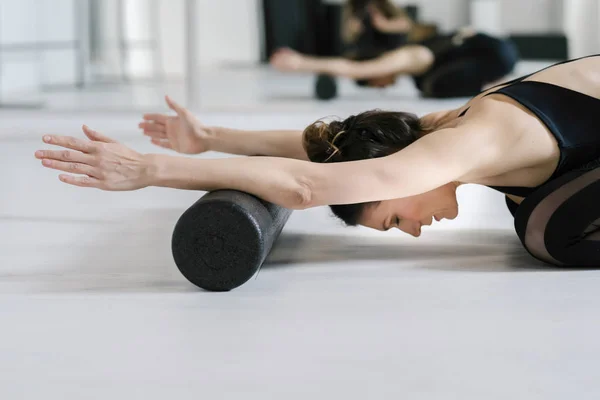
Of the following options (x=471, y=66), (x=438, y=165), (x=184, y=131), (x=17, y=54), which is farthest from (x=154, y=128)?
(x=471, y=66)

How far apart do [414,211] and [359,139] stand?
20 centimetres

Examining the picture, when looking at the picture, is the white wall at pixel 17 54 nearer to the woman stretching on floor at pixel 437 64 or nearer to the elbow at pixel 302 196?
the woman stretching on floor at pixel 437 64

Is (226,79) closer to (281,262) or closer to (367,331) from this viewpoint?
(281,262)

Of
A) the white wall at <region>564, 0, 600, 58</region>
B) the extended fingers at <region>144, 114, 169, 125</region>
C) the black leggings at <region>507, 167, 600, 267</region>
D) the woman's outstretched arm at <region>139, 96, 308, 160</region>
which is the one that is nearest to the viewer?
the black leggings at <region>507, 167, 600, 267</region>

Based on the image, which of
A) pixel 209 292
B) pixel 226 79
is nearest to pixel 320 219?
pixel 209 292

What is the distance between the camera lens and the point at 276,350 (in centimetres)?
125

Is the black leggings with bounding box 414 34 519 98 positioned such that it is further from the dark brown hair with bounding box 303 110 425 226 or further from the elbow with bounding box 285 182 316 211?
the elbow with bounding box 285 182 316 211

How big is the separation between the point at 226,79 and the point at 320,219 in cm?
369

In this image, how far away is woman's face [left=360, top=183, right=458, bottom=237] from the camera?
1712 millimetres

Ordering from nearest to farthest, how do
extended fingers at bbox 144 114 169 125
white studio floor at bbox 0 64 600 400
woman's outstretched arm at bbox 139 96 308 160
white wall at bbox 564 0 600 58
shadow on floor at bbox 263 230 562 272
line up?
white studio floor at bbox 0 64 600 400 < shadow on floor at bbox 263 230 562 272 < woman's outstretched arm at bbox 139 96 308 160 < extended fingers at bbox 144 114 169 125 < white wall at bbox 564 0 600 58

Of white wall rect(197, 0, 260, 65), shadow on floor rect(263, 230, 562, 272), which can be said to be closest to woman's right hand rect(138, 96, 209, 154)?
shadow on floor rect(263, 230, 562, 272)

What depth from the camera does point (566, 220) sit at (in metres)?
1.63

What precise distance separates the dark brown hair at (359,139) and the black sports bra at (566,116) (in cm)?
21

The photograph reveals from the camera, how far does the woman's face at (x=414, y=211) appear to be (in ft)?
5.62
